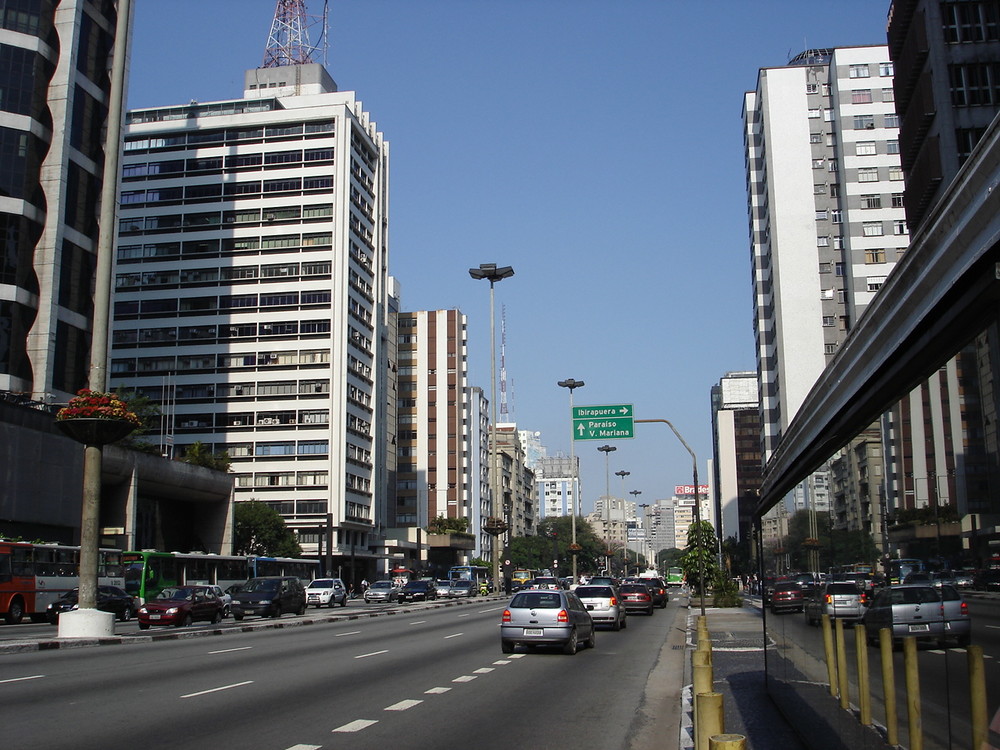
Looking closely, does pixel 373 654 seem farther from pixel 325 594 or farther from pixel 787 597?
pixel 325 594

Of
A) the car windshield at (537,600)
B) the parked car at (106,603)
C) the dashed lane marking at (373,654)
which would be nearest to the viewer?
the dashed lane marking at (373,654)

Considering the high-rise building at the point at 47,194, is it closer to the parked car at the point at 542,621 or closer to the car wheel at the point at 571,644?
the parked car at the point at 542,621

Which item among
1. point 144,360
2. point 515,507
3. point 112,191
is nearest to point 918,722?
point 112,191

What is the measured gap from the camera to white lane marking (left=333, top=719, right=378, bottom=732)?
33.5 feet

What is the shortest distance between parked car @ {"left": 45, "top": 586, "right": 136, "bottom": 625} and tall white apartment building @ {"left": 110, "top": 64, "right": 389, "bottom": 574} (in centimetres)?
4991

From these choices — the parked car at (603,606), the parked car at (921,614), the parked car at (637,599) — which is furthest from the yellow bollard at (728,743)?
the parked car at (637,599)

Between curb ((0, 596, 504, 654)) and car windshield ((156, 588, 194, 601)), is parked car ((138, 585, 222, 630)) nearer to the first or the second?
car windshield ((156, 588, 194, 601))

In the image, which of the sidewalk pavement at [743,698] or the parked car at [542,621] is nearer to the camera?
the sidewalk pavement at [743,698]

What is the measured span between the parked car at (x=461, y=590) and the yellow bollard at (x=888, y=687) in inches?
2574

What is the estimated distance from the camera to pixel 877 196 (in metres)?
79.4

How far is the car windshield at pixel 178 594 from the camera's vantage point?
3531cm

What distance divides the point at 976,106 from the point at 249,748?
46676mm

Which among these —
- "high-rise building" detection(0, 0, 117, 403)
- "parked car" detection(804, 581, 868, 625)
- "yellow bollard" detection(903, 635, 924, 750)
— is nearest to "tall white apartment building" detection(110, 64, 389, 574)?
"high-rise building" detection(0, 0, 117, 403)

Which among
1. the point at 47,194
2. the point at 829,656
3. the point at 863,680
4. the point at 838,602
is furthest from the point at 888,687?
the point at 47,194
